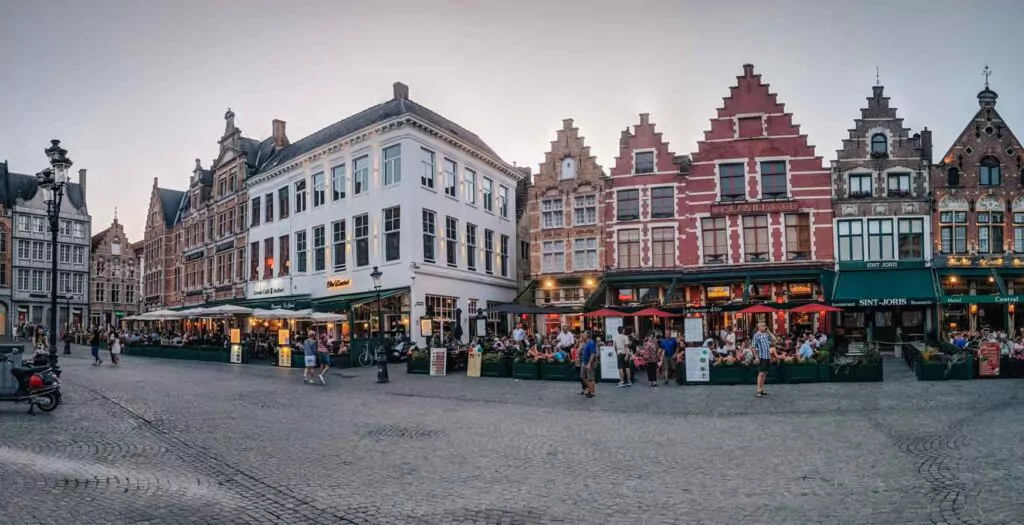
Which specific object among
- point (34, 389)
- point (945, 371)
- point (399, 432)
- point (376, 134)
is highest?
point (376, 134)

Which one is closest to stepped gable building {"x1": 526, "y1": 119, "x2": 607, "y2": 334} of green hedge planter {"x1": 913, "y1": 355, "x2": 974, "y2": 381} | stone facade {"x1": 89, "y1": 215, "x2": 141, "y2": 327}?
green hedge planter {"x1": 913, "y1": 355, "x2": 974, "y2": 381}

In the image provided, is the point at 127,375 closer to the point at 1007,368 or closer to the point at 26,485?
the point at 26,485

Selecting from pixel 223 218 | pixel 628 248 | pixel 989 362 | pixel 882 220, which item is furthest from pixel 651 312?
pixel 223 218

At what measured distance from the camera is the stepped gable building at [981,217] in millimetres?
30547

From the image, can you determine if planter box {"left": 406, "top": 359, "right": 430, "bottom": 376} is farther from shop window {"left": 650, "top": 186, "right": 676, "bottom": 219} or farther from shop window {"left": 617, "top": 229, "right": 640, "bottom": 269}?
shop window {"left": 650, "top": 186, "right": 676, "bottom": 219}

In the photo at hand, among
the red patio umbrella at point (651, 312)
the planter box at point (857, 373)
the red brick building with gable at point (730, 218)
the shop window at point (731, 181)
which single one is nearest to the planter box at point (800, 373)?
the planter box at point (857, 373)

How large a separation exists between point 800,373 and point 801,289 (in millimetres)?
14398

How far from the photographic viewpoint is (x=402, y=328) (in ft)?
101

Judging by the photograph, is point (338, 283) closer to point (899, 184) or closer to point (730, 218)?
point (730, 218)

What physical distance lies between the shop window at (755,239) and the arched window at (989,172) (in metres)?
9.75

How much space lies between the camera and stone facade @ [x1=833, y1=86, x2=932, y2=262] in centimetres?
3156

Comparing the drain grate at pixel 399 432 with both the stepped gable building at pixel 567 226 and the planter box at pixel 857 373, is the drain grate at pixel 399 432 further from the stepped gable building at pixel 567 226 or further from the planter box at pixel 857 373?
the stepped gable building at pixel 567 226

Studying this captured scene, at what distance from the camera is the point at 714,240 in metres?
33.2

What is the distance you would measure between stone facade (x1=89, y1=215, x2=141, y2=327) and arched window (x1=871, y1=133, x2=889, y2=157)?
2989 inches
